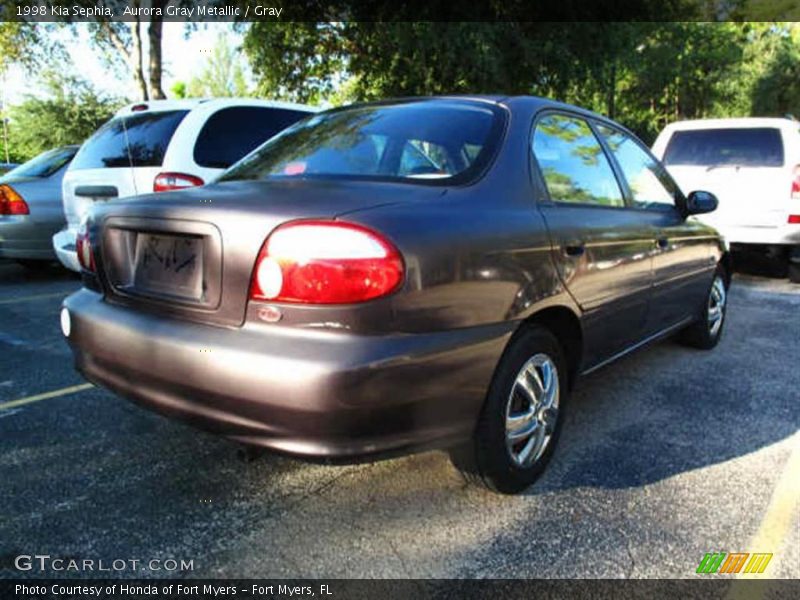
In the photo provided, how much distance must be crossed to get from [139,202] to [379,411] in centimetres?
125

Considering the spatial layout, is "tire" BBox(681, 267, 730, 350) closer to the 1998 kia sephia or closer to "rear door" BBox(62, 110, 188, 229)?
the 1998 kia sephia

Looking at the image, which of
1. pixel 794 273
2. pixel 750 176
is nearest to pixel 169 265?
pixel 750 176

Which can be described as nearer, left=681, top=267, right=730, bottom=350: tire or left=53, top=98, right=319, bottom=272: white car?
left=681, top=267, right=730, bottom=350: tire

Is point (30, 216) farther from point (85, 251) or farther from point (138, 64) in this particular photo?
point (138, 64)

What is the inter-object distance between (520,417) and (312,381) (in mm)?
1030

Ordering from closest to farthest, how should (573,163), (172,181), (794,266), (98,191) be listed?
(573,163)
(172,181)
(98,191)
(794,266)

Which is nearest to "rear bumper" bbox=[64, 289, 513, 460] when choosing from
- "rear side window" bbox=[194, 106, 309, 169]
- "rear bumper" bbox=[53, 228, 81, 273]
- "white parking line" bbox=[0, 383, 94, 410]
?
"white parking line" bbox=[0, 383, 94, 410]

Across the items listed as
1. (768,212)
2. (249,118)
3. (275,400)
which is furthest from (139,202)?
(768,212)

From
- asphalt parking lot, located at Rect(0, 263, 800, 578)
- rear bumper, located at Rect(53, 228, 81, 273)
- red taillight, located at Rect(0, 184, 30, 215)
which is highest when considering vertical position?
red taillight, located at Rect(0, 184, 30, 215)

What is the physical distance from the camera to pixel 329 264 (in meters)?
2.02

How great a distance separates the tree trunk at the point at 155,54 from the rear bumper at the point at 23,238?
7405 mm

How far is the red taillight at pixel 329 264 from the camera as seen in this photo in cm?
201

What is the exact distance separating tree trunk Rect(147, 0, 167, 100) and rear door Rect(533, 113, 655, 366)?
12331 mm

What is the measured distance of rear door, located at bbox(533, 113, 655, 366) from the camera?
9.29ft
